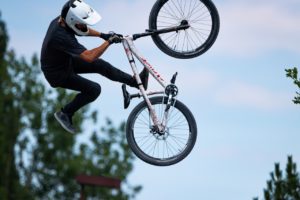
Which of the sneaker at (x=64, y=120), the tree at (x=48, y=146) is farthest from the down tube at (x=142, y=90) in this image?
the tree at (x=48, y=146)

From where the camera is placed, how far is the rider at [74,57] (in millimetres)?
9992

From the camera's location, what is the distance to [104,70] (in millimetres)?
10734

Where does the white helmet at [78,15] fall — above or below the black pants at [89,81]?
above

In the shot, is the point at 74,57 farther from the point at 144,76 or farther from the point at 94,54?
the point at 144,76

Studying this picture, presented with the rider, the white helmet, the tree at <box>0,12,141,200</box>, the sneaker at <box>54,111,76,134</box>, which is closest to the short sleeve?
the rider

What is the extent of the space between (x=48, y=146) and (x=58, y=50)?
41838 millimetres

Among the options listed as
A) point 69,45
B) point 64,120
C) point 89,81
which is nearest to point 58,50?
point 69,45

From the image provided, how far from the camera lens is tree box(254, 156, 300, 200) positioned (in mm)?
19266

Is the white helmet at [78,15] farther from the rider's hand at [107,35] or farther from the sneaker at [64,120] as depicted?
the sneaker at [64,120]

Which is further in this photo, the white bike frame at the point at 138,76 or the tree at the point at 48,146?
the tree at the point at 48,146

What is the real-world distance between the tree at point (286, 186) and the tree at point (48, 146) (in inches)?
1218

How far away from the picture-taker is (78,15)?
9867 millimetres

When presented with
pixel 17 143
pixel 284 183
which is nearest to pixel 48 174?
pixel 17 143

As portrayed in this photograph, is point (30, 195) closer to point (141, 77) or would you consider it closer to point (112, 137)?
point (112, 137)
